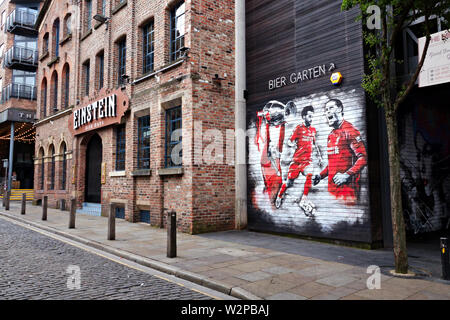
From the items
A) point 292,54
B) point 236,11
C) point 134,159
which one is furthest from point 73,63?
point 292,54

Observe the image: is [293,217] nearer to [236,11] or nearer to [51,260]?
[51,260]

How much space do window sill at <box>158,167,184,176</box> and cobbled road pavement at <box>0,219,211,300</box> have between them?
3519mm

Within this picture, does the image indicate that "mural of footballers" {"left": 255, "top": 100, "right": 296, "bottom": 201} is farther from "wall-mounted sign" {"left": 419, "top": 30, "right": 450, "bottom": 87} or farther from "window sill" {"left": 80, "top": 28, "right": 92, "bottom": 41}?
"window sill" {"left": 80, "top": 28, "right": 92, "bottom": 41}

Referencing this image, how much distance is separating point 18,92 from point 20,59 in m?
2.94

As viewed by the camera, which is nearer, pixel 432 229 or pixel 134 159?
pixel 432 229

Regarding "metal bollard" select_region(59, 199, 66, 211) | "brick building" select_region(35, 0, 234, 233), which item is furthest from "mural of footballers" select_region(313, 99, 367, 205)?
"metal bollard" select_region(59, 199, 66, 211)

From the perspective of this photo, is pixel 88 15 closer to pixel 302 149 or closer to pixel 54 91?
pixel 54 91

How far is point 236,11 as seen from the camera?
11.6 meters

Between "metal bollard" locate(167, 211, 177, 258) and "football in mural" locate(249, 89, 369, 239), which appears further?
"football in mural" locate(249, 89, 369, 239)

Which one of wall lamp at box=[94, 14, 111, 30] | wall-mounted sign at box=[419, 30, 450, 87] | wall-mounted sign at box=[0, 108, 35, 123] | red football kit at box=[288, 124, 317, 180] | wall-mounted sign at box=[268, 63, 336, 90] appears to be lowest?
red football kit at box=[288, 124, 317, 180]

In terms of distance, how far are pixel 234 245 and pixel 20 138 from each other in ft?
96.5

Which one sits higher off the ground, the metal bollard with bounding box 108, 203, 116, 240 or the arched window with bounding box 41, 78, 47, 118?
the arched window with bounding box 41, 78, 47, 118

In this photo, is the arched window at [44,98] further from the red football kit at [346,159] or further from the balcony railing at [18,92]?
the red football kit at [346,159]

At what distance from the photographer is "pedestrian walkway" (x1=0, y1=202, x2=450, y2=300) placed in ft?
15.8
